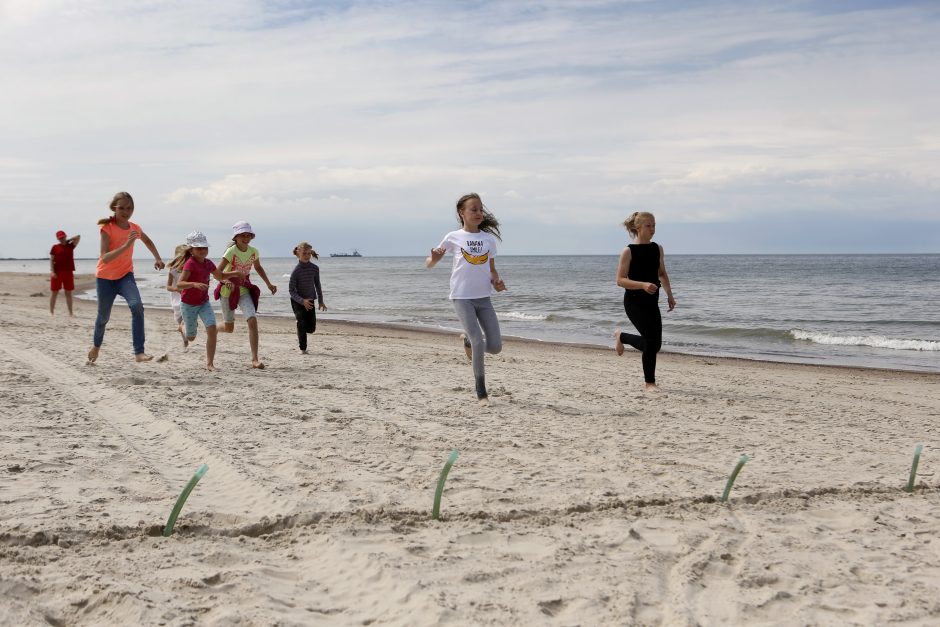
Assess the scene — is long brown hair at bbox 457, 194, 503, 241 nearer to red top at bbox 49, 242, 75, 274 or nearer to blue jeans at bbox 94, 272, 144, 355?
blue jeans at bbox 94, 272, 144, 355

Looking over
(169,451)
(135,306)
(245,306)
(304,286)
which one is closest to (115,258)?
(135,306)

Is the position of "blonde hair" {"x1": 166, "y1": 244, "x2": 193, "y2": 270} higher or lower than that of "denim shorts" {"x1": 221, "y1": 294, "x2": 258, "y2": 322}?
higher

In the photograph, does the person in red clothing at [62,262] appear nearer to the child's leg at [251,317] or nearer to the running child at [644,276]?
the child's leg at [251,317]

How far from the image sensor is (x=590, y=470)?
4727 millimetres

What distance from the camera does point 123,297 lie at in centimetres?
811

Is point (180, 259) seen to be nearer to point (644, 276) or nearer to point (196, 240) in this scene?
point (196, 240)

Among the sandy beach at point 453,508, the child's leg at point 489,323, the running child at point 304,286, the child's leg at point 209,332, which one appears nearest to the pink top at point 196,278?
the child's leg at point 209,332

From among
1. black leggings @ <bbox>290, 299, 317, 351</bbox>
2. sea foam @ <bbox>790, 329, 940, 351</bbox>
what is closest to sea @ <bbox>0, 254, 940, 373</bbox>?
sea foam @ <bbox>790, 329, 940, 351</bbox>

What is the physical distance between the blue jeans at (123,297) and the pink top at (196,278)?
0.52 meters

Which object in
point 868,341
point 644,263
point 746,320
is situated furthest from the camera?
point 746,320

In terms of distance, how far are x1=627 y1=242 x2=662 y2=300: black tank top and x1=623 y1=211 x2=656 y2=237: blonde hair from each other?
16cm

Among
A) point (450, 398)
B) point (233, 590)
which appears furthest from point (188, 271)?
point (233, 590)

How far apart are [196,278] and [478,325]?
3.38m

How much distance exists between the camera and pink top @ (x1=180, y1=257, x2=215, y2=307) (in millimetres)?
8477
